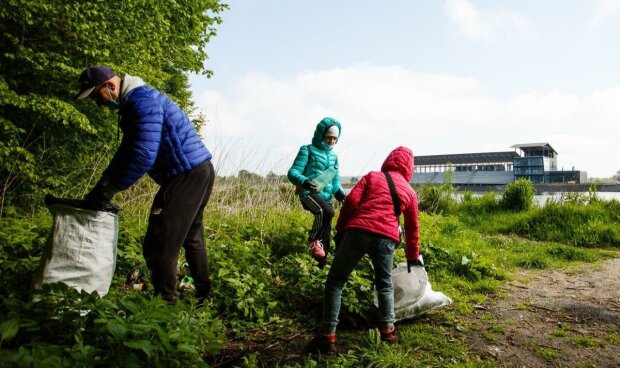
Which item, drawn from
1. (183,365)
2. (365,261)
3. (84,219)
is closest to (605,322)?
(365,261)

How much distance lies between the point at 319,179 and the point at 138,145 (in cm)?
220

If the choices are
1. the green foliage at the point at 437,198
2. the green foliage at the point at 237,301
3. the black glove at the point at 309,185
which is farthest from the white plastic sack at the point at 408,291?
the green foliage at the point at 437,198

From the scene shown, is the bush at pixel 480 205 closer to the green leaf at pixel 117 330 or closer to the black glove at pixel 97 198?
the black glove at pixel 97 198

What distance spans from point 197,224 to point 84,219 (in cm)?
87

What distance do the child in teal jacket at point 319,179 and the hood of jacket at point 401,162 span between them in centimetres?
114

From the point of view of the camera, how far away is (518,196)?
386 inches

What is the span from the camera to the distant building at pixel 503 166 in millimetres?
41906

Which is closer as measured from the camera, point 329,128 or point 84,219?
point 84,219

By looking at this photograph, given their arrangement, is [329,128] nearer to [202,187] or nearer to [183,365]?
[202,187]

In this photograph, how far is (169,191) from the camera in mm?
2574

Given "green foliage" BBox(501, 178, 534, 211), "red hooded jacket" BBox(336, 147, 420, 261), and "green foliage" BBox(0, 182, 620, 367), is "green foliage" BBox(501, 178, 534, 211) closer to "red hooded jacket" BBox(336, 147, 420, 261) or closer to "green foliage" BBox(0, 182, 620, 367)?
"green foliage" BBox(0, 182, 620, 367)

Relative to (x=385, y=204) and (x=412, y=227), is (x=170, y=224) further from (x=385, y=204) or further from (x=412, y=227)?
(x=412, y=227)

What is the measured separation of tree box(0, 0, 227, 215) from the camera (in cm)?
543

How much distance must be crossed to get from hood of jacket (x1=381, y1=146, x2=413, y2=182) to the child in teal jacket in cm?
114
